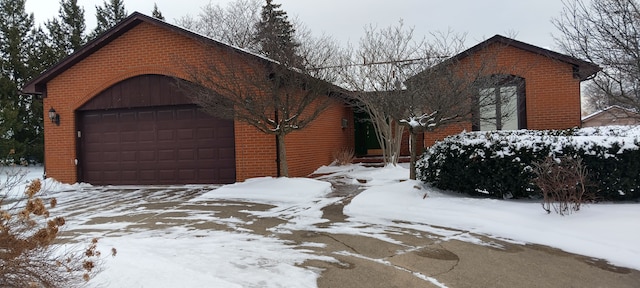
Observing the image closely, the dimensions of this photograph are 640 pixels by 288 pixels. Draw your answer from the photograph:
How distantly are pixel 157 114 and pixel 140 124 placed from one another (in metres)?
0.67

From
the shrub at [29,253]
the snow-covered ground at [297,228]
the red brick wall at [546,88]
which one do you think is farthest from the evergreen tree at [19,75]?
the red brick wall at [546,88]

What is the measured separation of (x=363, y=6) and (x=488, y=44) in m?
8.60

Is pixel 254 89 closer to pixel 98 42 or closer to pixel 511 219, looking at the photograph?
pixel 98 42

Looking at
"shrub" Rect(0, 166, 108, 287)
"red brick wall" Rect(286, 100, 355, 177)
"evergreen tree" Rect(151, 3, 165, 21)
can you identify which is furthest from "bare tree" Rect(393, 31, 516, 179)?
"evergreen tree" Rect(151, 3, 165, 21)

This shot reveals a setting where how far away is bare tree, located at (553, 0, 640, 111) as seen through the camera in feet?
17.6

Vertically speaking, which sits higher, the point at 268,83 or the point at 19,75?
the point at 19,75

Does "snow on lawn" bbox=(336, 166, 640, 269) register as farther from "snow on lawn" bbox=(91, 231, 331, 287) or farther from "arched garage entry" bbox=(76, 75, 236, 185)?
"arched garage entry" bbox=(76, 75, 236, 185)

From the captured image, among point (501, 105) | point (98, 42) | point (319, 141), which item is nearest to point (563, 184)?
point (501, 105)

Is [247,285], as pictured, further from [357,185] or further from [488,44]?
[488,44]

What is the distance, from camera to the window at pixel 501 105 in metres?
9.25

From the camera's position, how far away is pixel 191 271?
405 cm

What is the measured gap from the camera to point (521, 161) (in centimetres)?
701

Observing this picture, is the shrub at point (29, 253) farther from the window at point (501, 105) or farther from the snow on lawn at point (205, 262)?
the window at point (501, 105)

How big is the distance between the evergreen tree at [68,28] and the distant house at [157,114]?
15383 mm
